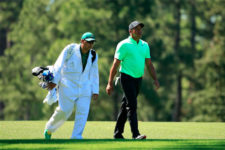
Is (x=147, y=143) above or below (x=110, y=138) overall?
above

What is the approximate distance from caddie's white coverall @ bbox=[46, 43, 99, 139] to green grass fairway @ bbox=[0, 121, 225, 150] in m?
0.67

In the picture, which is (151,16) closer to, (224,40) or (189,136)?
(224,40)

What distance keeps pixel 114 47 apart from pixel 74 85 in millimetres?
33658

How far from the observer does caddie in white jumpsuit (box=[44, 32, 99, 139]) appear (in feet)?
31.1

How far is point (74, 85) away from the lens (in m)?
9.64

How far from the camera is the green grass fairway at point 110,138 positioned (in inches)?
319

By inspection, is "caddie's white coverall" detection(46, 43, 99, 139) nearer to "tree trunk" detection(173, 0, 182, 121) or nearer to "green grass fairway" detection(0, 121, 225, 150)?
"green grass fairway" detection(0, 121, 225, 150)

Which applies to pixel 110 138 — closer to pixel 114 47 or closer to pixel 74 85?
pixel 74 85

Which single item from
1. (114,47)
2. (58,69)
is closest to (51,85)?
(58,69)

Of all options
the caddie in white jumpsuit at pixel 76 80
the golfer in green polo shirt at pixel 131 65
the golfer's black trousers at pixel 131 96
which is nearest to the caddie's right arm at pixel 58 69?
the caddie in white jumpsuit at pixel 76 80

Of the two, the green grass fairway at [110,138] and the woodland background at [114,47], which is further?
the woodland background at [114,47]

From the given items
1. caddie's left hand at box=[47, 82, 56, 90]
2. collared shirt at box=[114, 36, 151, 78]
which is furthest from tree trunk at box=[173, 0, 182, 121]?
caddie's left hand at box=[47, 82, 56, 90]

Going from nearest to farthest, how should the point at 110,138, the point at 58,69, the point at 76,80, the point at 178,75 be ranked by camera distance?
the point at 58,69, the point at 76,80, the point at 110,138, the point at 178,75

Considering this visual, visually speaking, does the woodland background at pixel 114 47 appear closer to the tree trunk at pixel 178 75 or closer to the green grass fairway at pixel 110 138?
the tree trunk at pixel 178 75
